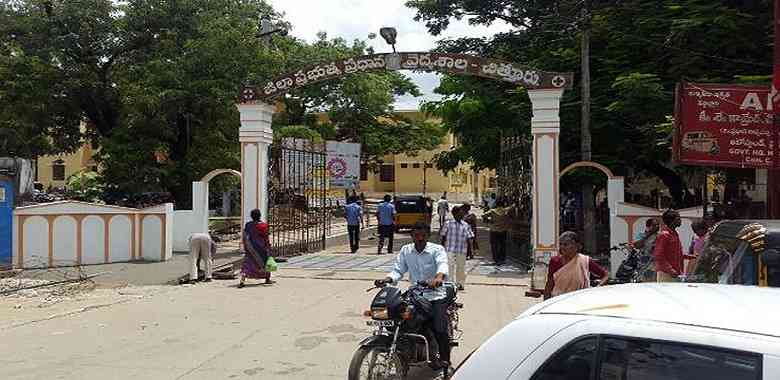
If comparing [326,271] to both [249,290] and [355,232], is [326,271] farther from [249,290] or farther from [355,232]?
[355,232]

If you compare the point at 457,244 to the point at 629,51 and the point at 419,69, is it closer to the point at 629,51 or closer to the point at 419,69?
the point at 419,69

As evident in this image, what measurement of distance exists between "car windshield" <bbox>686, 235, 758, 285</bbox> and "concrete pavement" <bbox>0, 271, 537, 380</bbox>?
9.42 ft

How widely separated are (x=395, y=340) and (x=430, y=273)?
108 centimetres

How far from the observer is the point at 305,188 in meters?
19.7

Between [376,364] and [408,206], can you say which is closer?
[376,364]

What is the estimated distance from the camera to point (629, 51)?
60.3 ft

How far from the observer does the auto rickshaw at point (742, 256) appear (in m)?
4.72

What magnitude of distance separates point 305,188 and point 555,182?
25.5 ft

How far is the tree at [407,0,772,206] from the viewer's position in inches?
591

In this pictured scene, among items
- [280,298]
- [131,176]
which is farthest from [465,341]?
[131,176]

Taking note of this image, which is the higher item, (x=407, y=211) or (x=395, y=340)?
(x=407, y=211)

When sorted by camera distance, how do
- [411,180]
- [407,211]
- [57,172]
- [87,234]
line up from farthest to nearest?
[57,172]
[411,180]
[407,211]
[87,234]

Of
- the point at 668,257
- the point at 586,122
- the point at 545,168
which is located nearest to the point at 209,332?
the point at 668,257

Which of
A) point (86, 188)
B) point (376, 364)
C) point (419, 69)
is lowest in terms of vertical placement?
point (376, 364)
